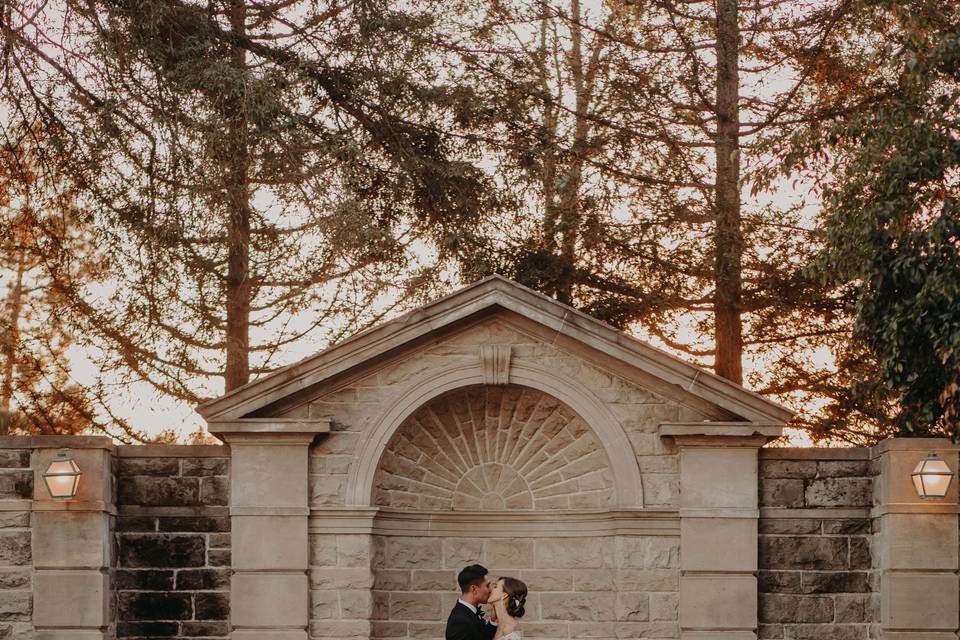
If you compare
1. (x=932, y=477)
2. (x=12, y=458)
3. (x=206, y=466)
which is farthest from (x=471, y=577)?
(x=12, y=458)

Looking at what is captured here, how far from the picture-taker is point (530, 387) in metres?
11.2

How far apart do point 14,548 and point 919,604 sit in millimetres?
6984

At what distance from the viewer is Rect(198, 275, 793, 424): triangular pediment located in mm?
10859

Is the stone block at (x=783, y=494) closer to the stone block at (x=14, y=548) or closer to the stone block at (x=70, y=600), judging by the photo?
the stone block at (x=70, y=600)

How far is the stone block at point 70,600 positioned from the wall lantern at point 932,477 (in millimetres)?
6291

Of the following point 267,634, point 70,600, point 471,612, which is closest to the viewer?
point 471,612

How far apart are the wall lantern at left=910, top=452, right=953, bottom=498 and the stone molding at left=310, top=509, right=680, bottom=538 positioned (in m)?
1.86

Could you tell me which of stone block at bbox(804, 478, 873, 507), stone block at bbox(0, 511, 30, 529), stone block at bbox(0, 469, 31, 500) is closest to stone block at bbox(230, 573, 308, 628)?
Answer: stone block at bbox(0, 511, 30, 529)

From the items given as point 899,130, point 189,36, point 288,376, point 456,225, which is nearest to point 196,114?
point 189,36

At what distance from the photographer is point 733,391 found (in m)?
10.9

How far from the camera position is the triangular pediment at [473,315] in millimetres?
10859

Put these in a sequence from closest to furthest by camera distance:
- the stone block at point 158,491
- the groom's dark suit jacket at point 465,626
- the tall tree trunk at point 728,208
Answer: the groom's dark suit jacket at point 465,626
the stone block at point 158,491
the tall tree trunk at point 728,208

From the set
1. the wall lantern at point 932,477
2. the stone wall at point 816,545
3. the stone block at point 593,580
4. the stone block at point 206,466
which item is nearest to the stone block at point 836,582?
the stone wall at point 816,545

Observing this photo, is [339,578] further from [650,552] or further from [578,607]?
[650,552]
